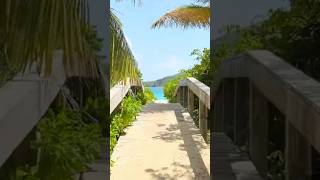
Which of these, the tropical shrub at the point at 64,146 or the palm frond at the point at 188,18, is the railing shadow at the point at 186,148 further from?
the palm frond at the point at 188,18

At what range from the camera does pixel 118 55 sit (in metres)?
3.12

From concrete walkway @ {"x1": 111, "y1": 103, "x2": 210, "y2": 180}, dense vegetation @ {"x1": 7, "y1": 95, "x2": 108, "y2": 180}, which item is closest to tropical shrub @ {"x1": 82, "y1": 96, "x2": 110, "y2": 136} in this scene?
dense vegetation @ {"x1": 7, "y1": 95, "x2": 108, "y2": 180}

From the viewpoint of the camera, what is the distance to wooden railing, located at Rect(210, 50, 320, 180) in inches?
71.4

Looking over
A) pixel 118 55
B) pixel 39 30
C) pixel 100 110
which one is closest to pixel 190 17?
pixel 118 55

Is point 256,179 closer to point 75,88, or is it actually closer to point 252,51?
point 252,51

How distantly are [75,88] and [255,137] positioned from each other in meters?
1.15

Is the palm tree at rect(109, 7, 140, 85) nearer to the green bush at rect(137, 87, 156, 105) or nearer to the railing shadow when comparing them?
the railing shadow

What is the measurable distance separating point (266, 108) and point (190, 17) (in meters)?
0.98

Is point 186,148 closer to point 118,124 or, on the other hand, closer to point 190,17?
point 118,124

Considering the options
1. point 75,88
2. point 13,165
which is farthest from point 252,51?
point 13,165

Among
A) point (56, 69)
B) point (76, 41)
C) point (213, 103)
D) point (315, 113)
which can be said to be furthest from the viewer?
point (213, 103)

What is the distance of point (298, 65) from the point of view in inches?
108

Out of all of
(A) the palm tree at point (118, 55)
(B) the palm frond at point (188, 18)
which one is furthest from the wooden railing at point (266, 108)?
(A) the palm tree at point (118, 55)

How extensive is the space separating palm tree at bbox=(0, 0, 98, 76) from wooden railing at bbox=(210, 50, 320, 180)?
3.03 ft
